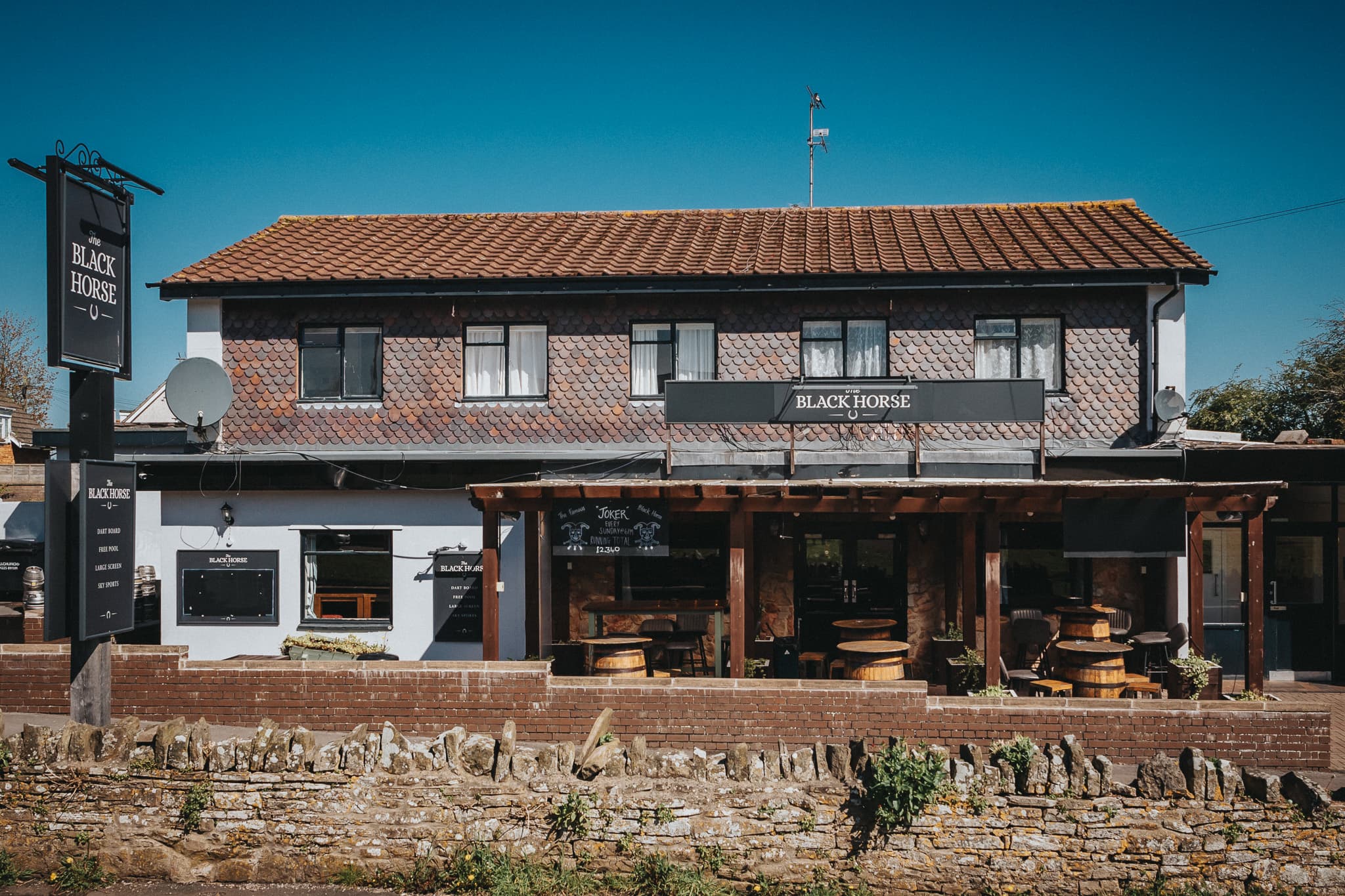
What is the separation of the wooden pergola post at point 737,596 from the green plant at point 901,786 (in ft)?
10.3

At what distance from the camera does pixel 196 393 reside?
1315 centimetres

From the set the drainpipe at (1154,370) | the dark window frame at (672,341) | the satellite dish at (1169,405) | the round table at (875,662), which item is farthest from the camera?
A: the dark window frame at (672,341)

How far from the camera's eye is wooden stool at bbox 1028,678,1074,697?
10719 mm

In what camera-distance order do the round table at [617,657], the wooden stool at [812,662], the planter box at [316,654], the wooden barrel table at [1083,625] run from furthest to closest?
1. the planter box at [316,654]
2. the wooden stool at [812,662]
3. the wooden barrel table at [1083,625]
4. the round table at [617,657]

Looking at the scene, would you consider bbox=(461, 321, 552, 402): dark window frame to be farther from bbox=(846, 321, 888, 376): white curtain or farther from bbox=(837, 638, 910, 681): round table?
bbox=(837, 638, 910, 681): round table

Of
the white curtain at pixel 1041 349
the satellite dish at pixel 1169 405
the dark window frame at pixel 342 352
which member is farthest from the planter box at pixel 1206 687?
the dark window frame at pixel 342 352

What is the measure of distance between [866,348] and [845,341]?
0.35 meters

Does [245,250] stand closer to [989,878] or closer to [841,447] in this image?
[841,447]

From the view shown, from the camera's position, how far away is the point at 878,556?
14.5m

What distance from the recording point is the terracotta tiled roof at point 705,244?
14.0 m

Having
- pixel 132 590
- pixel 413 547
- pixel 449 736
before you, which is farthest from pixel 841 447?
pixel 132 590

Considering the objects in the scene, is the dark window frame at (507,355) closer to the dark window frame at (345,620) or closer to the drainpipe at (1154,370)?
the dark window frame at (345,620)

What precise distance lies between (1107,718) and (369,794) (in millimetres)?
7105

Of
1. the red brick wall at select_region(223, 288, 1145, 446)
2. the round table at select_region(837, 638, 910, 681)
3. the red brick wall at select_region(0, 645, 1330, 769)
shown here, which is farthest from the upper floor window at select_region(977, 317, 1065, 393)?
the red brick wall at select_region(0, 645, 1330, 769)
